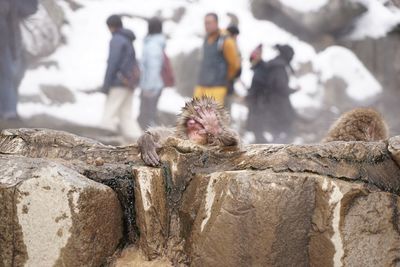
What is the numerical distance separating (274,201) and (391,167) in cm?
63

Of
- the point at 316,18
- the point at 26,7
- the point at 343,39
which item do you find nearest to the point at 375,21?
A: the point at 343,39

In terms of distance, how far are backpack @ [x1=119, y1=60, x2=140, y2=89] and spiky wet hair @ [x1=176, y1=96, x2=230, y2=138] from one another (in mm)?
3240

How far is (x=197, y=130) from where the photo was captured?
3.36 metres

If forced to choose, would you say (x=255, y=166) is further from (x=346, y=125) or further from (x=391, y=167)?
(x=346, y=125)

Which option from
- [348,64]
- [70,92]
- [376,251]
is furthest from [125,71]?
[376,251]

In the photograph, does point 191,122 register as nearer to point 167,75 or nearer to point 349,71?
point 167,75

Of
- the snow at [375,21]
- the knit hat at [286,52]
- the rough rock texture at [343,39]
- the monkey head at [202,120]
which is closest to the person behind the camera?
the monkey head at [202,120]

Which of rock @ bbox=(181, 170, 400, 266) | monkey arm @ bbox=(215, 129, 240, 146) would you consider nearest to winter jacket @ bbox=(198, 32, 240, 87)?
monkey arm @ bbox=(215, 129, 240, 146)

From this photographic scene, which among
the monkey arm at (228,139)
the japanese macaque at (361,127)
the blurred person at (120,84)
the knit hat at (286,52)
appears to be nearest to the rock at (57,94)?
the blurred person at (120,84)

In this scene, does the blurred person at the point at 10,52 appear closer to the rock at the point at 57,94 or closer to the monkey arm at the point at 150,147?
the rock at the point at 57,94

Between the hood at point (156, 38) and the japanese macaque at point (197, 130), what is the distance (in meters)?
3.51

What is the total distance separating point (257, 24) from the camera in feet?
25.2

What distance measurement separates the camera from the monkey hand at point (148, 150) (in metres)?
2.86

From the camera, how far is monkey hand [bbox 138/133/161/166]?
286cm
